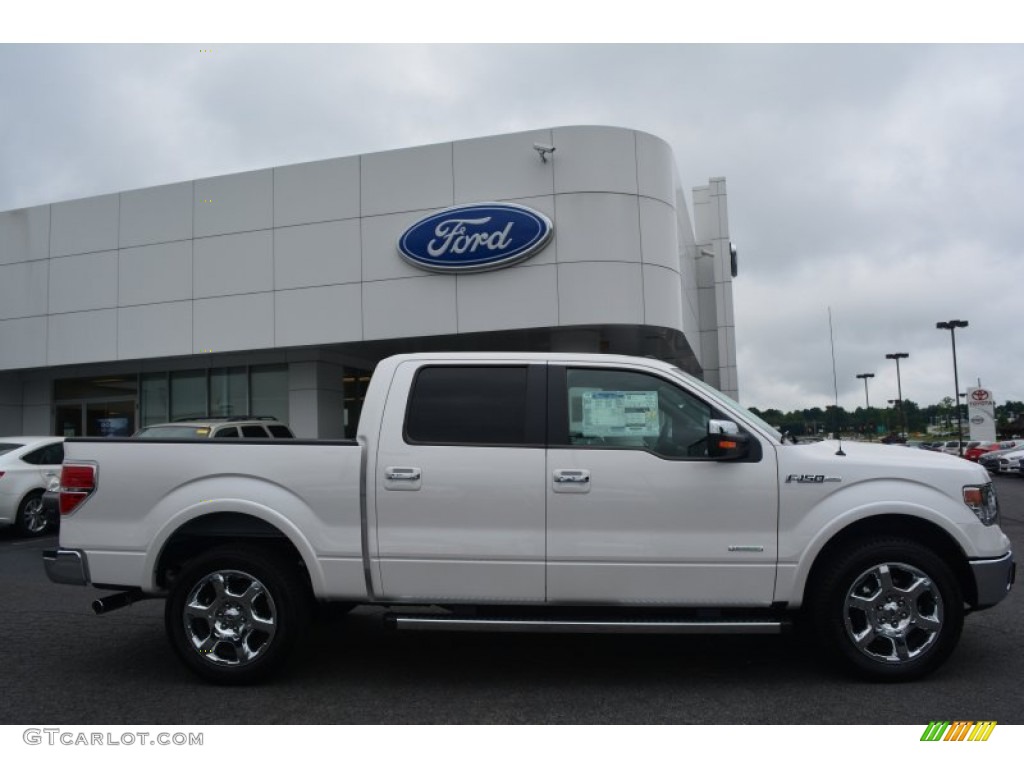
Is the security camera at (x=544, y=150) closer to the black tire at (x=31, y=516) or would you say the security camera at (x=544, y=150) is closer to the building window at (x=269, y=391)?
the building window at (x=269, y=391)

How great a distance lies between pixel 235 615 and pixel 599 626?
2.19 metres

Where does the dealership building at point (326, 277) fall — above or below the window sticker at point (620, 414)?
above

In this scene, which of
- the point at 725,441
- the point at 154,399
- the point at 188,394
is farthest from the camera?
the point at 154,399

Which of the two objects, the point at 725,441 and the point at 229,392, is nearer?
the point at 725,441

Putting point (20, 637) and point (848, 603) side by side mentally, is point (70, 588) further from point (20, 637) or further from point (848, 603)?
point (848, 603)

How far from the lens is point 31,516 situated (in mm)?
12789

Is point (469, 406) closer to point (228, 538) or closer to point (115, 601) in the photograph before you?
point (228, 538)

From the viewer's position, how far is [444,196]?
55.0 feet

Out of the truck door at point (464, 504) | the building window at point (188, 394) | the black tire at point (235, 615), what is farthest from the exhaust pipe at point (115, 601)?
the building window at point (188, 394)

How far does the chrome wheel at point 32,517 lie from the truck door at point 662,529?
11069 mm

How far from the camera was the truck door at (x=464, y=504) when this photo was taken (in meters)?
4.72

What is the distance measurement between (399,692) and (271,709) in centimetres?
72

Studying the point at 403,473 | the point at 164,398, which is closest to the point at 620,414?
the point at 403,473

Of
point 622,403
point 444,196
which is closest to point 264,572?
point 622,403
